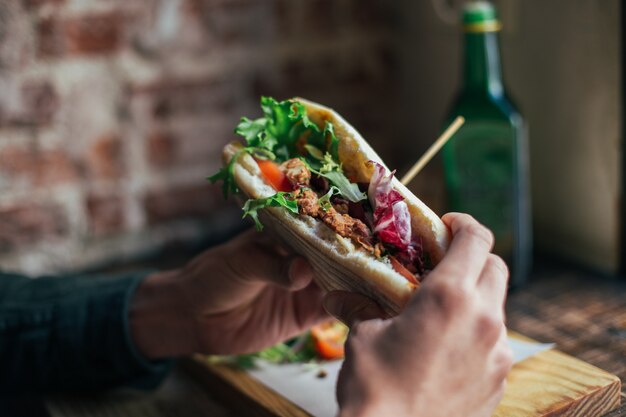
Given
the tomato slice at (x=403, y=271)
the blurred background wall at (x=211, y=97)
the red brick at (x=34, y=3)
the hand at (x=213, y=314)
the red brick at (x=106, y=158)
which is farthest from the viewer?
the red brick at (x=106, y=158)

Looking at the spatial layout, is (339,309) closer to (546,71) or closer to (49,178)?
(546,71)

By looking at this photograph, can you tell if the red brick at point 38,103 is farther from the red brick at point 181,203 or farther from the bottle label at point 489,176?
the bottle label at point 489,176

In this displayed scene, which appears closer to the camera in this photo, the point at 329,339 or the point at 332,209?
the point at 332,209

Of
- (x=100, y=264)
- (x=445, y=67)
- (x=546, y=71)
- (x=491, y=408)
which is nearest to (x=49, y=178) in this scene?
(x=100, y=264)

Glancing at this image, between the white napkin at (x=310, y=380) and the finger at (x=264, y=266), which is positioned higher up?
the finger at (x=264, y=266)

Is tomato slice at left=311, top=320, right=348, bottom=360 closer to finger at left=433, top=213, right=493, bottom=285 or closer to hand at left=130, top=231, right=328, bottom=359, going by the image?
hand at left=130, top=231, right=328, bottom=359

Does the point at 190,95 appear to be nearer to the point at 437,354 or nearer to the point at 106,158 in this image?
the point at 106,158

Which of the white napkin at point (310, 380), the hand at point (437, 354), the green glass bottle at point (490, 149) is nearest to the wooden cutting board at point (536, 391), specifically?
the white napkin at point (310, 380)

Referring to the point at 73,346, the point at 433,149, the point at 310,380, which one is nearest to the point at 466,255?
the point at 433,149
